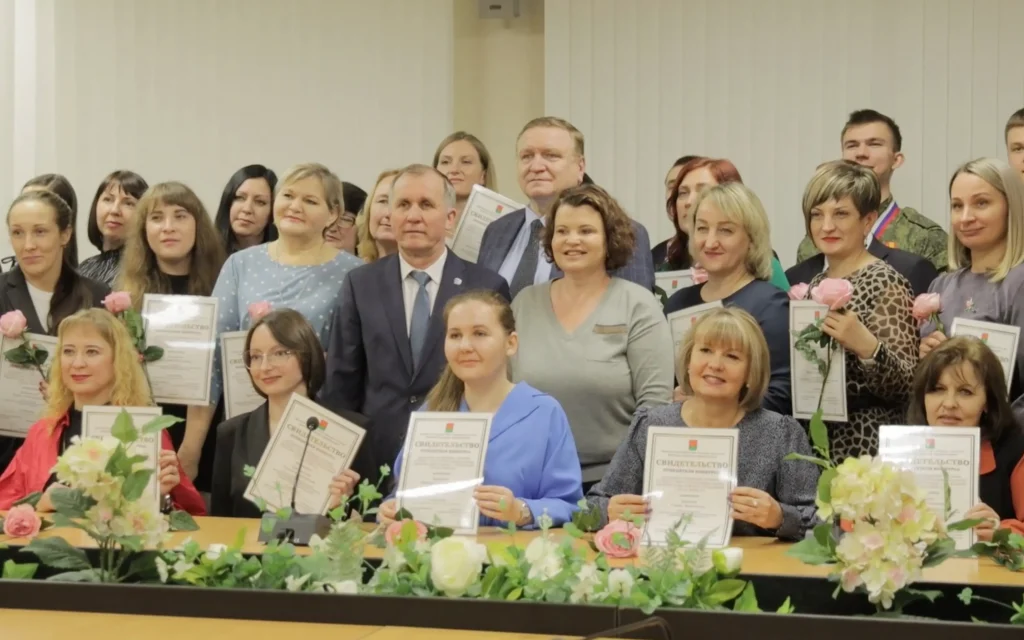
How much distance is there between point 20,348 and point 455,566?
2595mm

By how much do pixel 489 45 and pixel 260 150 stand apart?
52.6 inches

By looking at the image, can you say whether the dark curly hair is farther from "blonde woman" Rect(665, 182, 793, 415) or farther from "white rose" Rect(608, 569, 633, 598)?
"white rose" Rect(608, 569, 633, 598)

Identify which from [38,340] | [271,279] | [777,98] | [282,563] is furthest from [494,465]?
[777,98]

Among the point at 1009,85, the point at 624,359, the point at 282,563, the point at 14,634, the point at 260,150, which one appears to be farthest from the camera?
the point at 260,150

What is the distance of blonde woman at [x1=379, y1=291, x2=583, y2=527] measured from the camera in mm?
3656

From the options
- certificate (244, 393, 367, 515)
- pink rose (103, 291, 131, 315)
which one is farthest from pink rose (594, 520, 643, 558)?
pink rose (103, 291, 131, 315)

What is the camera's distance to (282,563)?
2.70 meters

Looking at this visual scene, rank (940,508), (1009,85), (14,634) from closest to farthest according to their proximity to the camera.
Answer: (14,634) < (940,508) < (1009,85)

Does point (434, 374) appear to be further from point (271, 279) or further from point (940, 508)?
point (940, 508)

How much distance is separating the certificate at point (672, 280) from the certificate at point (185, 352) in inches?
61.0

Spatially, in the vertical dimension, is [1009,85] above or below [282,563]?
above

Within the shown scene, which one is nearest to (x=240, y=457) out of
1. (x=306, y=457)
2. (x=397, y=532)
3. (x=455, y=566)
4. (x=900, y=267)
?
(x=306, y=457)

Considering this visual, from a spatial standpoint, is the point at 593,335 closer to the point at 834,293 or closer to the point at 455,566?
the point at 834,293

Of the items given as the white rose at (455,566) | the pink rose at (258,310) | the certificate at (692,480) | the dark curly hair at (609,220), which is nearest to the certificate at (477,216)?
the dark curly hair at (609,220)
